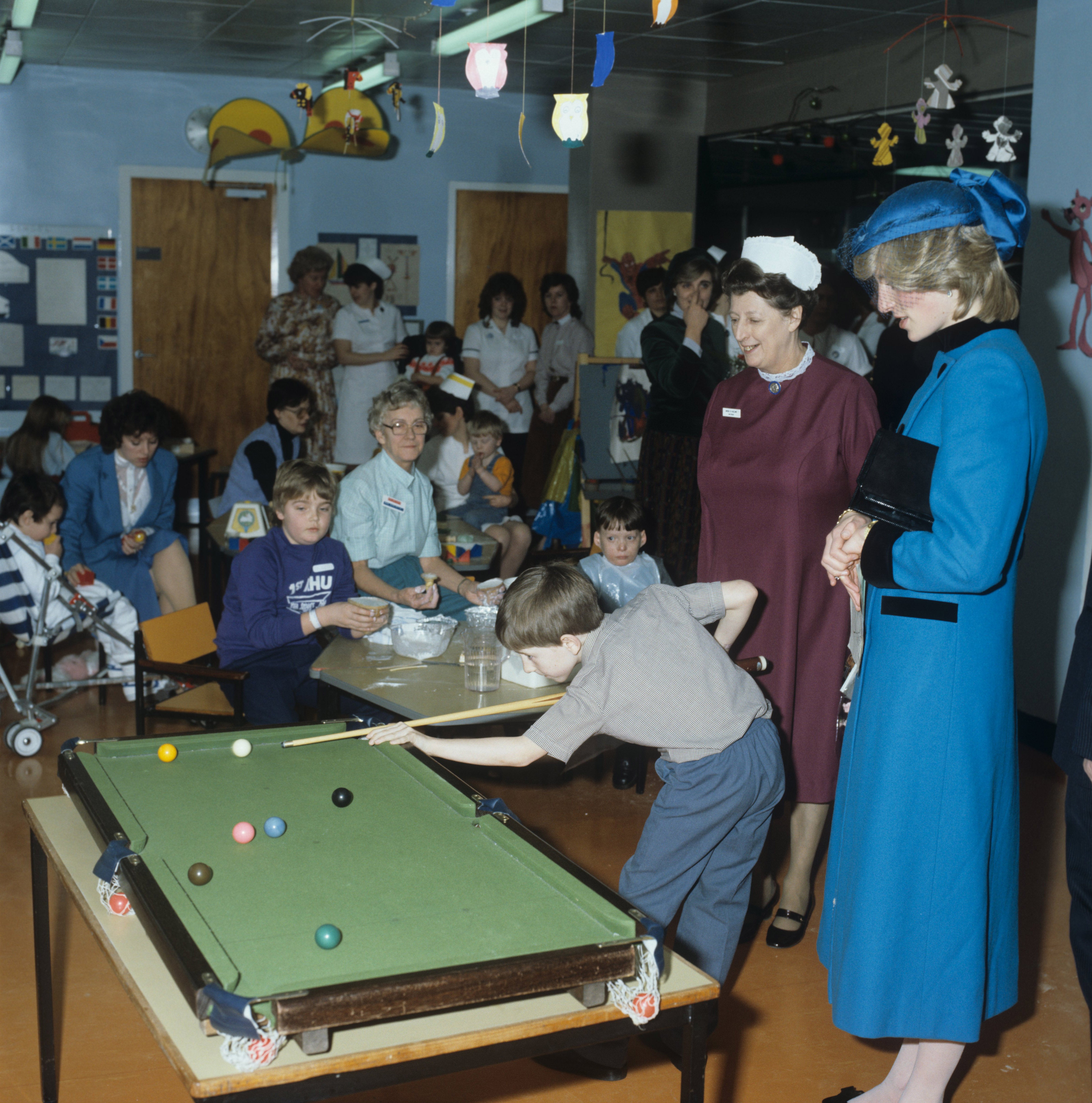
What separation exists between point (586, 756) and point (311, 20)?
17.4 ft

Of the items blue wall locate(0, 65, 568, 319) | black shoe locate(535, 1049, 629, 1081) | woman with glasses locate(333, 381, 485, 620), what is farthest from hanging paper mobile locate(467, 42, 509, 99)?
blue wall locate(0, 65, 568, 319)

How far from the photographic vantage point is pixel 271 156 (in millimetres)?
8891

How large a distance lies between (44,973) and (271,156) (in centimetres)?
772

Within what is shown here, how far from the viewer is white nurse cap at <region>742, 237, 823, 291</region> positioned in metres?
2.77

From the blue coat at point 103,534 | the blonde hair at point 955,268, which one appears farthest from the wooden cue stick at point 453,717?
the blue coat at point 103,534

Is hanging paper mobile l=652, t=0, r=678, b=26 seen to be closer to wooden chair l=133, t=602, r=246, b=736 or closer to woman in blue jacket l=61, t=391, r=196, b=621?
wooden chair l=133, t=602, r=246, b=736

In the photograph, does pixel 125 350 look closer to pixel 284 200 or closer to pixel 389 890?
pixel 284 200

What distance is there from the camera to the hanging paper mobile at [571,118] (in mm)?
3545

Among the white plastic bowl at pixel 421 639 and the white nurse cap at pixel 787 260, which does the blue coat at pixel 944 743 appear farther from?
the white plastic bowl at pixel 421 639

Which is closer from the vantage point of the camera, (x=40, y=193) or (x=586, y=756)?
(x=586, y=756)

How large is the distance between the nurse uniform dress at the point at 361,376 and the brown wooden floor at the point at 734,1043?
484cm

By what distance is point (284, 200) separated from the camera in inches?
352

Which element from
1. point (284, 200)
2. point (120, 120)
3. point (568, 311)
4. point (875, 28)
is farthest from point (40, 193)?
point (875, 28)

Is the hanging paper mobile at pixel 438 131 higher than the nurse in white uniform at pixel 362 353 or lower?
higher
